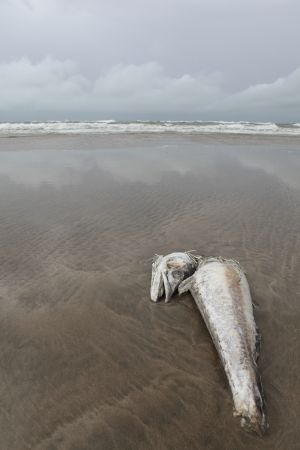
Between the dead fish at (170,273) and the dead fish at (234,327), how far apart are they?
0.15 metres

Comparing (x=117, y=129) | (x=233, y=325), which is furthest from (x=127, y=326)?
(x=117, y=129)

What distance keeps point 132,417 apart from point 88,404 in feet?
1.57

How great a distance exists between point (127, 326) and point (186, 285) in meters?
1.09

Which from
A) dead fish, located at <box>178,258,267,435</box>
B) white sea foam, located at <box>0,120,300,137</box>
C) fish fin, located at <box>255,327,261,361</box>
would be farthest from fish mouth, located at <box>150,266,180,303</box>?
white sea foam, located at <box>0,120,300,137</box>

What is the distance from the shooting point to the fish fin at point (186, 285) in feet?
15.3

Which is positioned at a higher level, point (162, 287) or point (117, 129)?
point (162, 287)

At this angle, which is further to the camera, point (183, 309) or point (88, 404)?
point (183, 309)

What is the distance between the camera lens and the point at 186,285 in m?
4.68

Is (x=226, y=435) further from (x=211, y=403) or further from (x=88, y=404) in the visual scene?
(x=88, y=404)

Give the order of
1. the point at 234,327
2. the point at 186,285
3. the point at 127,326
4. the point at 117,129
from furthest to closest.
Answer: the point at 117,129
the point at 186,285
the point at 127,326
the point at 234,327

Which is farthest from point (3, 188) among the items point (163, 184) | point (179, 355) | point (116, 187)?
point (179, 355)

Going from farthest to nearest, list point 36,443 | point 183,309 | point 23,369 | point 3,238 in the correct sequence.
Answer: point 3,238
point 183,309
point 23,369
point 36,443

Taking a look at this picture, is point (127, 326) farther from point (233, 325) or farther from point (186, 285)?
point (233, 325)

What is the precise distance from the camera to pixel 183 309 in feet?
14.6
